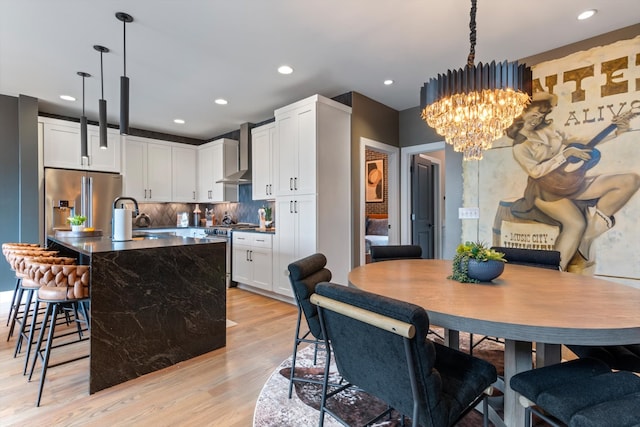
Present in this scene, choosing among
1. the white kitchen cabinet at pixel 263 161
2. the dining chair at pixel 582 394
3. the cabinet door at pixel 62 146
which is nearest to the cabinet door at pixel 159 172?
the cabinet door at pixel 62 146

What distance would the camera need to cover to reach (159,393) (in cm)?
201

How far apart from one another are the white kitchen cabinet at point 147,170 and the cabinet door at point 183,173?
9cm

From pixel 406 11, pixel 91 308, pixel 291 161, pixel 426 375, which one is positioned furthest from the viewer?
pixel 291 161

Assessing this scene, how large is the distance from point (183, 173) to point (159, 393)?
4.59 m

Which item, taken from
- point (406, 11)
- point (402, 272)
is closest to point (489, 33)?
point (406, 11)

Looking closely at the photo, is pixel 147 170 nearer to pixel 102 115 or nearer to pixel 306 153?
pixel 102 115

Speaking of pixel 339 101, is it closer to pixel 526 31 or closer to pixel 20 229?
pixel 526 31

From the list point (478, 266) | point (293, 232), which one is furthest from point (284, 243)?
point (478, 266)

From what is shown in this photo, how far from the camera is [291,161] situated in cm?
393

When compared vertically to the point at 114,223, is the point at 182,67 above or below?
above

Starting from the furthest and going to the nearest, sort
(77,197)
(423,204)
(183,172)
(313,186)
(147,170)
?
(183,172), (147,170), (423,204), (77,197), (313,186)

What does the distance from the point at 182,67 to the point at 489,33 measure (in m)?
2.93

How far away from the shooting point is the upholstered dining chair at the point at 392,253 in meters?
2.71

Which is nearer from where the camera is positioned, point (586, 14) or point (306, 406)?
point (306, 406)
